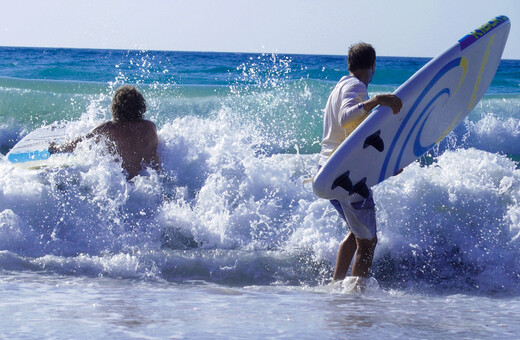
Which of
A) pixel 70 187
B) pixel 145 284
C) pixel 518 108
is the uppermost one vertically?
pixel 518 108

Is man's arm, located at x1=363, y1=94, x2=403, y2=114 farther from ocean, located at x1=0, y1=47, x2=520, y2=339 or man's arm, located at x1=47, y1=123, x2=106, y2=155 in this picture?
man's arm, located at x1=47, y1=123, x2=106, y2=155

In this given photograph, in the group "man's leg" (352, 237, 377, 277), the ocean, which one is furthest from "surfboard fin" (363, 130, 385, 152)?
the ocean

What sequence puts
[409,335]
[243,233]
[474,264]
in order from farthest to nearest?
[243,233], [474,264], [409,335]

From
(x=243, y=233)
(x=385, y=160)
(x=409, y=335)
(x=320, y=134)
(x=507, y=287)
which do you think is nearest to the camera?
(x=409, y=335)

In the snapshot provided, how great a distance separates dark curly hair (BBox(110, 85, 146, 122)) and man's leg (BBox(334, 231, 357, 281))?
7.50 ft

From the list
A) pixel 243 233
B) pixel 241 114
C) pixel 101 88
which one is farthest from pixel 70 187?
pixel 101 88

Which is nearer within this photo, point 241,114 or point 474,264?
point 474,264

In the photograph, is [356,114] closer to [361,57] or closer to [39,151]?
[361,57]

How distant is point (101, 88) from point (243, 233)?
6.96 m

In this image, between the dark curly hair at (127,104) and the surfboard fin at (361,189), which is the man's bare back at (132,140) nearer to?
the dark curly hair at (127,104)

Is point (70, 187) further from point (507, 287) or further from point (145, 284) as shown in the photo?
point (507, 287)

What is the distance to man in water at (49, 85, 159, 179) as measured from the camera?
5539 mm

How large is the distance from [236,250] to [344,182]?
1665mm

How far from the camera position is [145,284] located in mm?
4383
